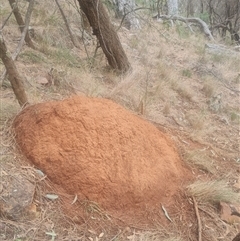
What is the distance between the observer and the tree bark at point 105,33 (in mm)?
4754

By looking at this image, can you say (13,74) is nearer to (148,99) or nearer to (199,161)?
(199,161)

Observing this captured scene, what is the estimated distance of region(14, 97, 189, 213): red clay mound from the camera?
253 centimetres

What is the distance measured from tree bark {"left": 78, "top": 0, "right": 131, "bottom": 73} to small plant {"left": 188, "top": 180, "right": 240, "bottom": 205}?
2655 millimetres

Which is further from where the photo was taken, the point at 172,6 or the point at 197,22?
the point at 172,6

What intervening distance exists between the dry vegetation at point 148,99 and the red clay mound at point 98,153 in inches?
5.0

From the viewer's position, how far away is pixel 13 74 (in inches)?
115

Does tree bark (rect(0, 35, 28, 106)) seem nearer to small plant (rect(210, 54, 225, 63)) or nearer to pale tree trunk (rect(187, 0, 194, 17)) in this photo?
small plant (rect(210, 54, 225, 63))

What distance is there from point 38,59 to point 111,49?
3.32 feet

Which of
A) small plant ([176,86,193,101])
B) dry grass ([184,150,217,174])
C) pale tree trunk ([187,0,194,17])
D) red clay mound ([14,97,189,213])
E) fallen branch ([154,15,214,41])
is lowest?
pale tree trunk ([187,0,194,17])

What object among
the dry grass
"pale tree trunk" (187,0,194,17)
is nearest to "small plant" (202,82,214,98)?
the dry grass

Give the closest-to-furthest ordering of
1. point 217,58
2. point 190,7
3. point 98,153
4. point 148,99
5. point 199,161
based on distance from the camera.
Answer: point 98,153, point 199,161, point 148,99, point 217,58, point 190,7

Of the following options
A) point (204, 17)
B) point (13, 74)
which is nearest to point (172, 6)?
point (204, 17)

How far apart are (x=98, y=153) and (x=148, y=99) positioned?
197 centimetres

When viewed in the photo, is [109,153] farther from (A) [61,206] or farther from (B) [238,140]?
(B) [238,140]
